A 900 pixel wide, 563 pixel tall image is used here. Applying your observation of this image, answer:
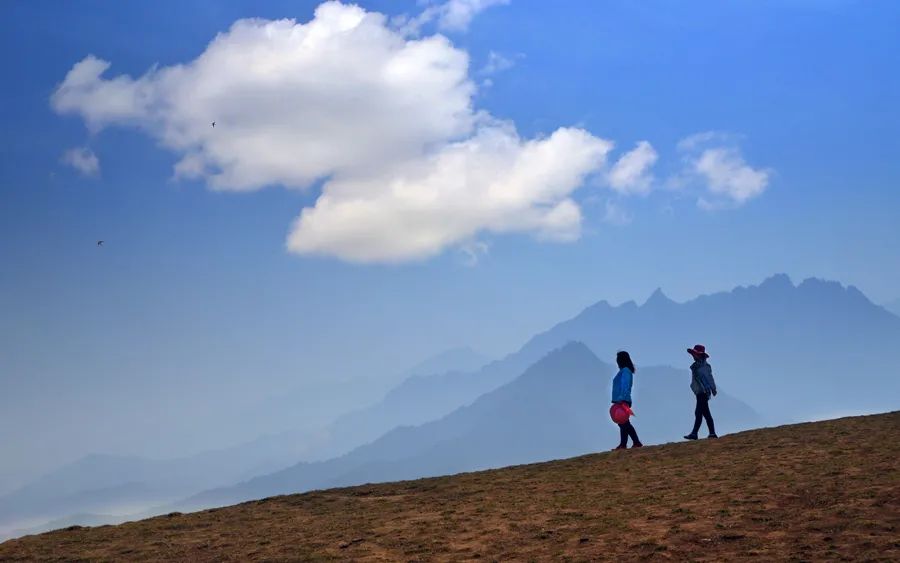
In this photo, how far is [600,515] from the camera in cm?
1499

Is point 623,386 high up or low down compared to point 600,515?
up

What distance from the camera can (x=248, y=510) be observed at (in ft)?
64.3

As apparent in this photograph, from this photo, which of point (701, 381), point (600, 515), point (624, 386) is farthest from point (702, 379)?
point (600, 515)

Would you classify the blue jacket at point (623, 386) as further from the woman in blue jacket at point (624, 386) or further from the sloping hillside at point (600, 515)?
the sloping hillside at point (600, 515)

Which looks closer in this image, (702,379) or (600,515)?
(600,515)

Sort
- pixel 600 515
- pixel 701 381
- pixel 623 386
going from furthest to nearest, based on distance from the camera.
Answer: pixel 701 381
pixel 623 386
pixel 600 515

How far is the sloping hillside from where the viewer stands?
41.4 feet

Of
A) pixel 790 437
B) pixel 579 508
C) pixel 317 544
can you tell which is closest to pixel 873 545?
pixel 579 508

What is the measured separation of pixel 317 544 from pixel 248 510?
5.03 metres

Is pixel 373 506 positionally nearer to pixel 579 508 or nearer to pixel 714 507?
pixel 579 508

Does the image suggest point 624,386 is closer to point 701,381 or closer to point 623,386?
point 623,386

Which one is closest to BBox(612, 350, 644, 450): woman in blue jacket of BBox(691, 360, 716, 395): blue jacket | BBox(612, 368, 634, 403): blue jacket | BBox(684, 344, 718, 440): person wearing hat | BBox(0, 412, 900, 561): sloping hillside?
BBox(612, 368, 634, 403): blue jacket

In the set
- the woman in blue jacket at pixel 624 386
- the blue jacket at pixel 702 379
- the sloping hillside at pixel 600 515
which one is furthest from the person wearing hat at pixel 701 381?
the woman in blue jacket at pixel 624 386

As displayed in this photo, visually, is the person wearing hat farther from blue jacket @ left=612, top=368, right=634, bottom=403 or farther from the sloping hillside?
blue jacket @ left=612, top=368, right=634, bottom=403
